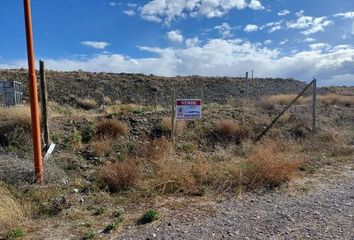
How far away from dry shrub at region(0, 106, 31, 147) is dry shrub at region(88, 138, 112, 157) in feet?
5.82

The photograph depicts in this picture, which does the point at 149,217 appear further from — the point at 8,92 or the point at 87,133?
the point at 8,92

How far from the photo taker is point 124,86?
43.6 meters

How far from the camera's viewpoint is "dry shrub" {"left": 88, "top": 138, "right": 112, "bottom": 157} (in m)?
11.6

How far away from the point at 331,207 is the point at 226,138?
7.55 meters

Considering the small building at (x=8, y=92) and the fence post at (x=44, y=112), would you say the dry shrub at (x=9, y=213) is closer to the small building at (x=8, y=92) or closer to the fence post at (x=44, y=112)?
the fence post at (x=44, y=112)

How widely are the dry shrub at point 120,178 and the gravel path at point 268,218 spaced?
5.27 ft

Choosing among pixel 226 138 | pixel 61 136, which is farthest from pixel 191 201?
pixel 226 138

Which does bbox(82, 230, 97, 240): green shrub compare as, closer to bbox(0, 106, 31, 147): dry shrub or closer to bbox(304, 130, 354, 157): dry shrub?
bbox(0, 106, 31, 147): dry shrub

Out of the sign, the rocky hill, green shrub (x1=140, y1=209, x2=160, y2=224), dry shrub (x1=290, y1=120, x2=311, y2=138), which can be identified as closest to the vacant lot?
green shrub (x1=140, y1=209, x2=160, y2=224)

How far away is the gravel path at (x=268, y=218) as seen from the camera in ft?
19.4

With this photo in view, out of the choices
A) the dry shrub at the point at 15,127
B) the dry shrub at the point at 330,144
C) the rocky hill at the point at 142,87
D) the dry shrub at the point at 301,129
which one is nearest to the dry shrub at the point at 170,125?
the dry shrub at the point at 330,144

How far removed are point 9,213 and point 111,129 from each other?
7.11m

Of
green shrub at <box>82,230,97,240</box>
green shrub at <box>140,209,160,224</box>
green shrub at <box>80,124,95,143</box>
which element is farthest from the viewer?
green shrub at <box>80,124,95,143</box>

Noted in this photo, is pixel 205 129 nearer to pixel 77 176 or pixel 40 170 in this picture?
pixel 77 176
